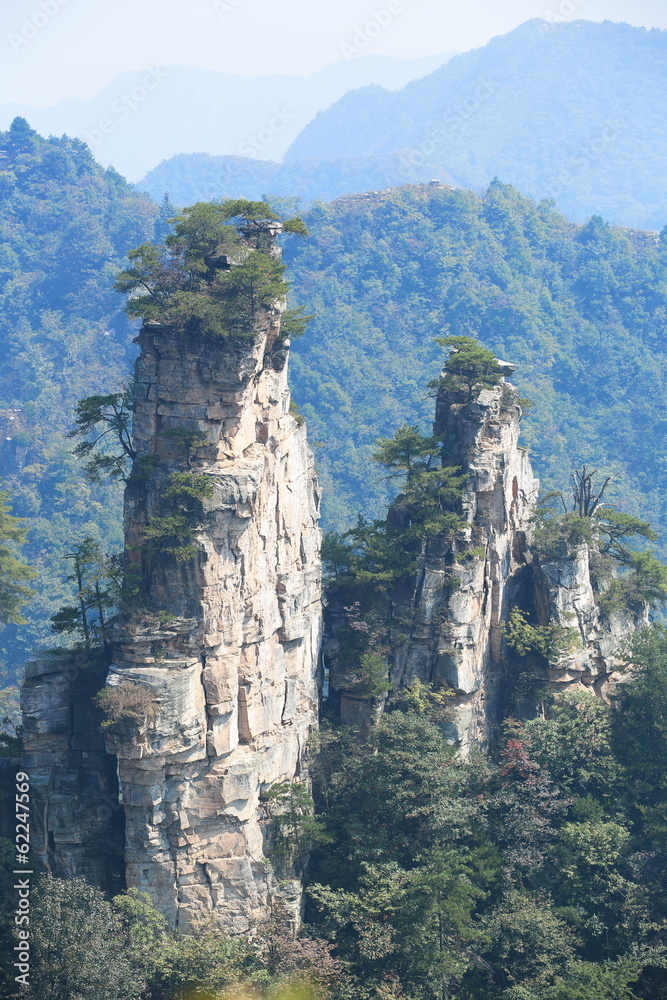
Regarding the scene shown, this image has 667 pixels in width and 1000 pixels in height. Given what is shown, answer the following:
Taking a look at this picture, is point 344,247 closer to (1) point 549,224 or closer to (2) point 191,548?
(1) point 549,224

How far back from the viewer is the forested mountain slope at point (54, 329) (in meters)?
76.9

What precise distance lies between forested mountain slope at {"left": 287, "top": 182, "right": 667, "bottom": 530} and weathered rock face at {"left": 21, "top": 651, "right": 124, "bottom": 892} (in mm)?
52480

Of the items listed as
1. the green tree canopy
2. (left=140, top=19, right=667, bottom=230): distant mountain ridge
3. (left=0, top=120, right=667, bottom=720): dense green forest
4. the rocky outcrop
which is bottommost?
the rocky outcrop

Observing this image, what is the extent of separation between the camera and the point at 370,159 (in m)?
178

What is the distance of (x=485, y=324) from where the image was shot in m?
93.1

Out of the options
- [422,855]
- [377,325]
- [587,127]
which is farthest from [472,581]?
[587,127]

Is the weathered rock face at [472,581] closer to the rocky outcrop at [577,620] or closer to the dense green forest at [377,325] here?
the rocky outcrop at [577,620]

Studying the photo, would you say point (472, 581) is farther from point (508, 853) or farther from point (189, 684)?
point (189, 684)

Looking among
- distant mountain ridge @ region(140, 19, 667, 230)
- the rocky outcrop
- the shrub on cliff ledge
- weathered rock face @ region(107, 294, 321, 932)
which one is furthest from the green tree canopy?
distant mountain ridge @ region(140, 19, 667, 230)

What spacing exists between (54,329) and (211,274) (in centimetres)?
6945

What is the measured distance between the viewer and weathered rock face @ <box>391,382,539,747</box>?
33.5m

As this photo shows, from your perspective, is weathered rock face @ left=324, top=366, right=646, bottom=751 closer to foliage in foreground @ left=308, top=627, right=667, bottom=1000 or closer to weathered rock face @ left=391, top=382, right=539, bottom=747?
weathered rock face @ left=391, top=382, right=539, bottom=747

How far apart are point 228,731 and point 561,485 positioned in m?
55.1

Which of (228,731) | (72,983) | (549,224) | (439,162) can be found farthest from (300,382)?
(439,162)
